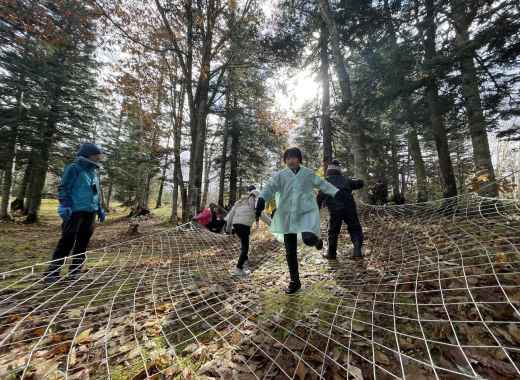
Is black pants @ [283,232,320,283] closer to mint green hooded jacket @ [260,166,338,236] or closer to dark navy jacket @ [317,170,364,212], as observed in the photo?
mint green hooded jacket @ [260,166,338,236]

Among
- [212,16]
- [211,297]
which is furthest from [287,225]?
[212,16]

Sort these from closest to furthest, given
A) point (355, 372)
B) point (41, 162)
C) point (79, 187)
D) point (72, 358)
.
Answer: point (355, 372) → point (72, 358) → point (79, 187) → point (41, 162)

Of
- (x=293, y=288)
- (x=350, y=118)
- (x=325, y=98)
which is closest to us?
(x=293, y=288)

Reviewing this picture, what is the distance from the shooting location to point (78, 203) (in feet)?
9.32

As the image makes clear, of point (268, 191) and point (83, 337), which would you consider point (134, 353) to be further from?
point (268, 191)

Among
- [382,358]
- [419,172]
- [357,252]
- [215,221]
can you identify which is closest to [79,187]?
[382,358]

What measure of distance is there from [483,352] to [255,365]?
4.40ft

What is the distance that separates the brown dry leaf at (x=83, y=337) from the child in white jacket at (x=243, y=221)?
1752 mm

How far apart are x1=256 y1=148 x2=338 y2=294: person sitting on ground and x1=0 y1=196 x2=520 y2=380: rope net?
1.54 feet

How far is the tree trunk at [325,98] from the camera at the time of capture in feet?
26.8

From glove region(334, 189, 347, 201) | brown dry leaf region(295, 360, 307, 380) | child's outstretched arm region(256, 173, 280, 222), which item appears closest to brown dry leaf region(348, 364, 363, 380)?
brown dry leaf region(295, 360, 307, 380)

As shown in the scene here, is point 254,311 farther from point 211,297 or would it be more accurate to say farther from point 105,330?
point 105,330

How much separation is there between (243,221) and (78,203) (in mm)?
2085

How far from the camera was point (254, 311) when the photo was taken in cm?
206
